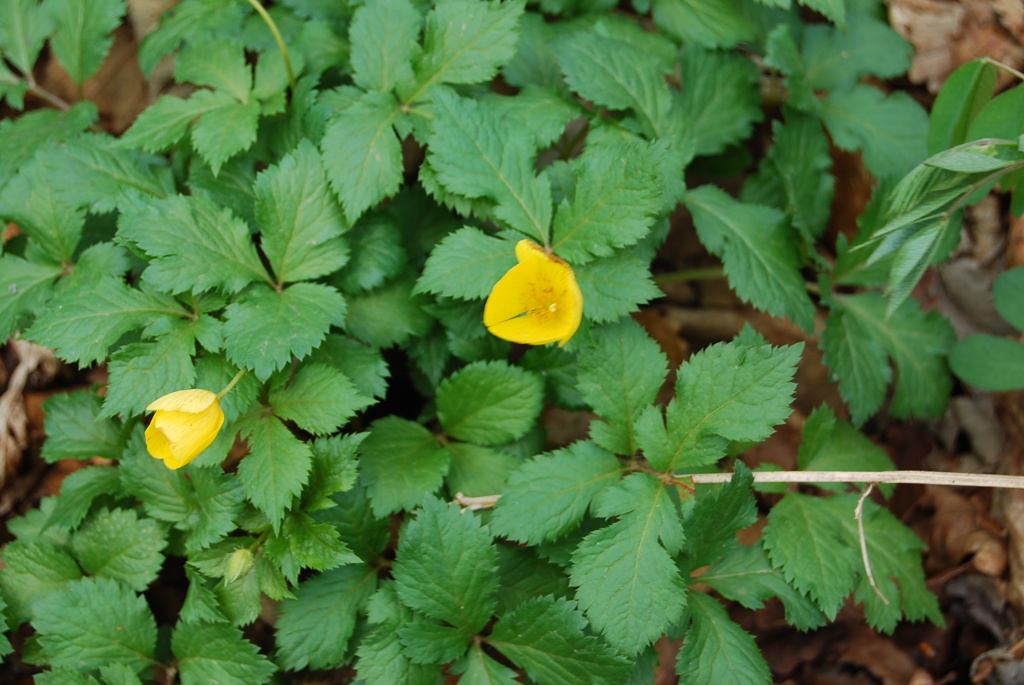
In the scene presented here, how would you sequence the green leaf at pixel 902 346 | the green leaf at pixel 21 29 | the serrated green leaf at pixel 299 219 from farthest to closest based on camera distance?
the green leaf at pixel 21 29
the green leaf at pixel 902 346
the serrated green leaf at pixel 299 219

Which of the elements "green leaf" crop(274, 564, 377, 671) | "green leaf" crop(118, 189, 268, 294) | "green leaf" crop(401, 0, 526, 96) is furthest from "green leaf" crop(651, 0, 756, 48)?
"green leaf" crop(274, 564, 377, 671)

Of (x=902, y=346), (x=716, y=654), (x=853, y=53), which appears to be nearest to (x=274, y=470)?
(x=716, y=654)

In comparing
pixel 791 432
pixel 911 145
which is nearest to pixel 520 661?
pixel 791 432

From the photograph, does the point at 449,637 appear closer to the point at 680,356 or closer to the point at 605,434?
the point at 605,434

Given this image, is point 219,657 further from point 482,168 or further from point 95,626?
point 482,168

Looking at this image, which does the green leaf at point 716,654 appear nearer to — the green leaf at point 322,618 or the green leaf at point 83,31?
the green leaf at point 322,618

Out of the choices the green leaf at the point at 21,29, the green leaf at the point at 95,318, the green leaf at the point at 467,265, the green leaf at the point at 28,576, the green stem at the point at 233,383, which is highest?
the green leaf at the point at 21,29

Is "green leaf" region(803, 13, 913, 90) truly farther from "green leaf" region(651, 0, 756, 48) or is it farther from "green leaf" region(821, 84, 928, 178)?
"green leaf" region(651, 0, 756, 48)

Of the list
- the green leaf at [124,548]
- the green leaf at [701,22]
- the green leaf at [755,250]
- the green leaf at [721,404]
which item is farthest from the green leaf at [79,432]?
the green leaf at [701,22]
